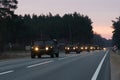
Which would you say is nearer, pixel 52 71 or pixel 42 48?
pixel 52 71

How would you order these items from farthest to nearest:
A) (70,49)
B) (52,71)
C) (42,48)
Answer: (70,49) → (42,48) → (52,71)

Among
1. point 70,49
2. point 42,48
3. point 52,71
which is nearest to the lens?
point 52,71

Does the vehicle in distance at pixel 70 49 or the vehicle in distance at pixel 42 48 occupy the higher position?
the vehicle in distance at pixel 70 49

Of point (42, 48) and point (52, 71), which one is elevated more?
point (42, 48)

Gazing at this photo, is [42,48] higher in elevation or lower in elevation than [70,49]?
lower

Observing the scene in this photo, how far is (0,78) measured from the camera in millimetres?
20281

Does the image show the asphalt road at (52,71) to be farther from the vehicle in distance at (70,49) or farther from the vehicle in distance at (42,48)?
the vehicle in distance at (70,49)

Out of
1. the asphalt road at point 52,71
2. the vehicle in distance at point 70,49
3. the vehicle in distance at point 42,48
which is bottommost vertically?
the asphalt road at point 52,71

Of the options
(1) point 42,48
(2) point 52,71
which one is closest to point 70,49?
(1) point 42,48

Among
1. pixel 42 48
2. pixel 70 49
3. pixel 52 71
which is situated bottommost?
pixel 52 71

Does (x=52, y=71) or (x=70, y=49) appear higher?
(x=70, y=49)

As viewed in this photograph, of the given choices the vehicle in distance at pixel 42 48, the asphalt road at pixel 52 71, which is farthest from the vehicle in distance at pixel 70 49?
the asphalt road at pixel 52 71

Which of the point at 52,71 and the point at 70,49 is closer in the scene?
the point at 52,71

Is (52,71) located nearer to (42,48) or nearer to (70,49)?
(42,48)
